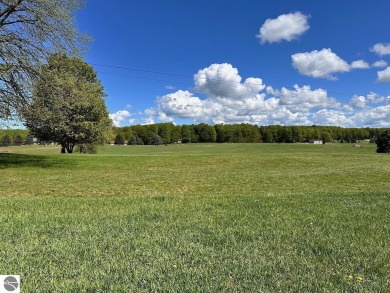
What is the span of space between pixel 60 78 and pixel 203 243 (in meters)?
17.0

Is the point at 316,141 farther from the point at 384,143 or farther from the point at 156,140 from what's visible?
the point at 384,143

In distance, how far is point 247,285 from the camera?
138 inches

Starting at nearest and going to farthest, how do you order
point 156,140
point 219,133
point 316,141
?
point 156,140 → point 219,133 → point 316,141

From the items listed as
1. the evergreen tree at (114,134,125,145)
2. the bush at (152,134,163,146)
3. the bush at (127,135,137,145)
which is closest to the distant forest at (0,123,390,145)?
the bush at (127,135,137,145)

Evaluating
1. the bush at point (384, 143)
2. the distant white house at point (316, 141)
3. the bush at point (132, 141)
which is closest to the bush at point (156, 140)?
the bush at point (132, 141)

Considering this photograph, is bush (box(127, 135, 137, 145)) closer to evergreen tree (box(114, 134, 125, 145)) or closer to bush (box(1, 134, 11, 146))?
evergreen tree (box(114, 134, 125, 145))

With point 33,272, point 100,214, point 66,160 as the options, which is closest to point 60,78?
point 66,160

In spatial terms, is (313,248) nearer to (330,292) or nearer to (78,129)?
(330,292)

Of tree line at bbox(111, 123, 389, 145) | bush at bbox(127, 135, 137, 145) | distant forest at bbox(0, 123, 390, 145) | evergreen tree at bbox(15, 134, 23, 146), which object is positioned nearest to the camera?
evergreen tree at bbox(15, 134, 23, 146)

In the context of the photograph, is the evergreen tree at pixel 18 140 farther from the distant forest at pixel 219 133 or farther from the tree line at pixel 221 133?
the tree line at pixel 221 133

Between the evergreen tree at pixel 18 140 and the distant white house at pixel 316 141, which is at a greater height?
the evergreen tree at pixel 18 140

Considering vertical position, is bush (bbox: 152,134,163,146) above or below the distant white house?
above

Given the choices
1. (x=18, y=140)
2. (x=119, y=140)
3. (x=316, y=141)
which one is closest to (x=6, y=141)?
(x=18, y=140)

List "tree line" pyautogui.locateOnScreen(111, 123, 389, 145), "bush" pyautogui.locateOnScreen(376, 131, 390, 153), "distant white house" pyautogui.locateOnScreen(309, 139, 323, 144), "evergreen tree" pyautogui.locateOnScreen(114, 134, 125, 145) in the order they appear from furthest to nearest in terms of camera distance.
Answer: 1. "distant white house" pyautogui.locateOnScreen(309, 139, 323, 144)
2. "tree line" pyautogui.locateOnScreen(111, 123, 389, 145)
3. "evergreen tree" pyautogui.locateOnScreen(114, 134, 125, 145)
4. "bush" pyautogui.locateOnScreen(376, 131, 390, 153)
